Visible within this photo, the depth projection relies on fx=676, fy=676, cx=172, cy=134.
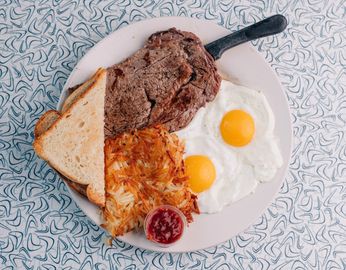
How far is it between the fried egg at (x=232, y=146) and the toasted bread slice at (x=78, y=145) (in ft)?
2.70

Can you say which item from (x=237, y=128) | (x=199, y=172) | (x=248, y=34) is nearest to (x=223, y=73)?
(x=248, y=34)

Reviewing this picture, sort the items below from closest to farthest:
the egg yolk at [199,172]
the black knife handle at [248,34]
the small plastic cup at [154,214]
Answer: the small plastic cup at [154,214] < the egg yolk at [199,172] < the black knife handle at [248,34]

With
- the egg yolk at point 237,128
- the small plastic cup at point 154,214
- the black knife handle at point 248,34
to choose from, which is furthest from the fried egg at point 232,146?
the black knife handle at point 248,34

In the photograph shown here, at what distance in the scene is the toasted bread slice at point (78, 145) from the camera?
6.09 meters

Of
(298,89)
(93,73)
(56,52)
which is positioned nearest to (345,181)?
(298,89)

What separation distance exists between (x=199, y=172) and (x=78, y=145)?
3.70ft

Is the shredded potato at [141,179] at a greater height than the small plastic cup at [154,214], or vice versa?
the shredded potato at [141,179]

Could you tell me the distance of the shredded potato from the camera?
6.12 meters

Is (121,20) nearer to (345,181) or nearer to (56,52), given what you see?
(56,52)

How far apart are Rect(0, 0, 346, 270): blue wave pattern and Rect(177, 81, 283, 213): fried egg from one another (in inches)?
17.0

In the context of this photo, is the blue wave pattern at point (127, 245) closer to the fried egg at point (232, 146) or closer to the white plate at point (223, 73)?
the white plate at point (223, 73)

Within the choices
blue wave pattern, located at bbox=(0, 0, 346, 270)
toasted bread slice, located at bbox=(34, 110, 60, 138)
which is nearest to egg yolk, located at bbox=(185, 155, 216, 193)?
blue wave pattern, located at bbox=(0, 0, 346, 270)

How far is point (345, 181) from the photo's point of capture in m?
6.68

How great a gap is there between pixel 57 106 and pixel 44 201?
931 millimetres
